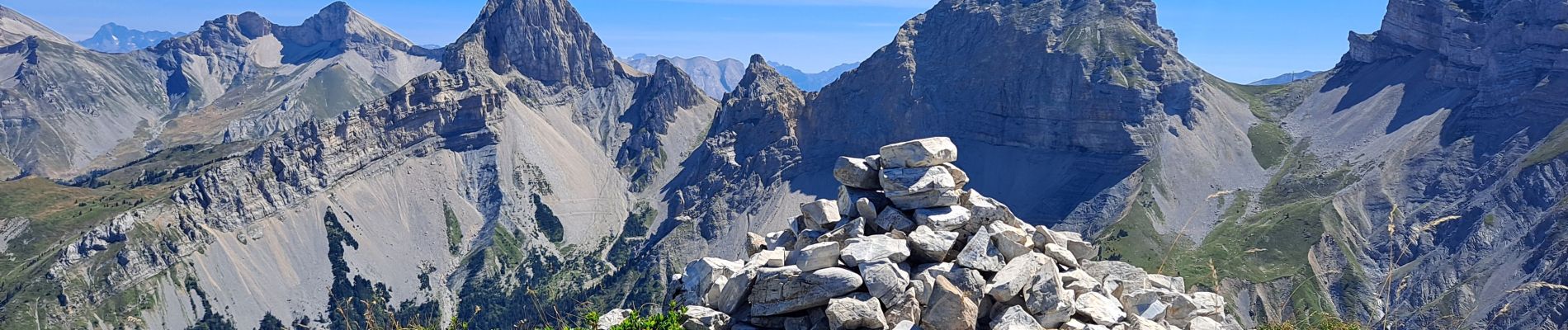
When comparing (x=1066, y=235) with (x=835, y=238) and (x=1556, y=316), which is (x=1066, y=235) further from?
(x=1556, y=316)

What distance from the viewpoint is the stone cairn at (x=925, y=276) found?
24.8 metres

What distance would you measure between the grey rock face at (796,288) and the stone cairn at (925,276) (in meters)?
0.04

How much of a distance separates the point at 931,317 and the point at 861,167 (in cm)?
Result: 1046

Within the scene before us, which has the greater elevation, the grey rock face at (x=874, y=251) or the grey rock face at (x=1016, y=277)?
the grey rock face at (x=874, y=251)

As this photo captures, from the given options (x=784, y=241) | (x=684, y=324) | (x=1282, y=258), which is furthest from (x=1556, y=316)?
(x=684, y=324)

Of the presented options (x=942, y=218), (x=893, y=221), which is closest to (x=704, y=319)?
(x=893, y=221)

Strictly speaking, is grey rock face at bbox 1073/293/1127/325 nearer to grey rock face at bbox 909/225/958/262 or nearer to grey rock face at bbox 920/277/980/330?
grey rock face at bbox 920/277/980/330

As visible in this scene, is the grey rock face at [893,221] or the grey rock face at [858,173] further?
the grey rock face at [858,173]

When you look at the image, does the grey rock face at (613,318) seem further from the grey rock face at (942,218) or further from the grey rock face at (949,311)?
the grey rock face at (942,218)

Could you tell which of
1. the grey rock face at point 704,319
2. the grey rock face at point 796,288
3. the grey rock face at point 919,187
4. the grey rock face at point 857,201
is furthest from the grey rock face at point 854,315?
the grey rock face at point 919,187

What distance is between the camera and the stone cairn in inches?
→ 977

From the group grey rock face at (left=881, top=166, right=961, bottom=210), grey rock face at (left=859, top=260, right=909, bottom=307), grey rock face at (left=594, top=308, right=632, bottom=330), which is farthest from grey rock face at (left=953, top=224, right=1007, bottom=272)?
grey rock face at (left=594, top=308, right=632, bottom=330)

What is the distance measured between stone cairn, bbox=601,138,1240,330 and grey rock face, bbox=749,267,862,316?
0.04 m

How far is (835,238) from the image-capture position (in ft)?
99.8
